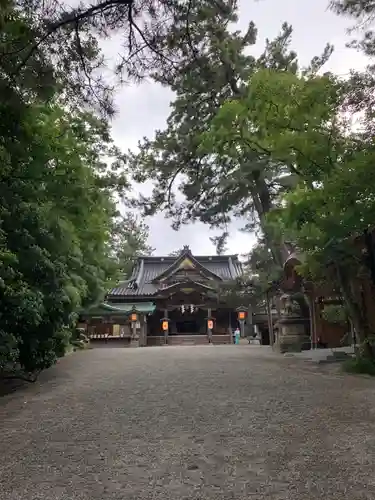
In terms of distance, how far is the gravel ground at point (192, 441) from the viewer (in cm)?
335

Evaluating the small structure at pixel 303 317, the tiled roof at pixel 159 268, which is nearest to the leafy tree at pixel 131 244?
the tiled roof at pixel 159 268

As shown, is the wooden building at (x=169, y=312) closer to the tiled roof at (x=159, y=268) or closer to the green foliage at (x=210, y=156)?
the tiled roof at (x=159, y=268)

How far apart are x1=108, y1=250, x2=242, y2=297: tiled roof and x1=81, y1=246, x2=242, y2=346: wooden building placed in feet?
0.37

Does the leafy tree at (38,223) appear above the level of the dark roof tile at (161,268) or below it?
below

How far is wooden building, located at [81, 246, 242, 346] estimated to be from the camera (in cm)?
2895

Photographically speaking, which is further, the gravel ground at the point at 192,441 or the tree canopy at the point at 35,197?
the tree canopy at the point at 35,197

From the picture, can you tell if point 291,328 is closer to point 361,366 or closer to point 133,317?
point 361,366

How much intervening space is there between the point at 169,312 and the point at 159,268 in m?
7.28

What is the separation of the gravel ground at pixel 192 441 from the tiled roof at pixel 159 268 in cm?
2653

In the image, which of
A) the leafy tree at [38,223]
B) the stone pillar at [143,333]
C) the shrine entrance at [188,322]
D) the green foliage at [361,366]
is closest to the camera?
the leafy tree at [38,223]

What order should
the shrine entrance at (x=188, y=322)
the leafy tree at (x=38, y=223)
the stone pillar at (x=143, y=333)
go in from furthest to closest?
the shrine entrance at (x=188, y=322) < the stone pillar at (x=143, y=333) < the leafy tree at (x=38, y=223)

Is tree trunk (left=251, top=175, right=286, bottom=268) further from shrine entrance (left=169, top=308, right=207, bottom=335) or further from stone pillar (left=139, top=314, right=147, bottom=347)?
shrine entrance (left=169, top=308, right=207, bottom=335)

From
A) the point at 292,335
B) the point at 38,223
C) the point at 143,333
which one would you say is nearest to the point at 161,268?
the point at 143,333

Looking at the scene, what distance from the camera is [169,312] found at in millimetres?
32531
